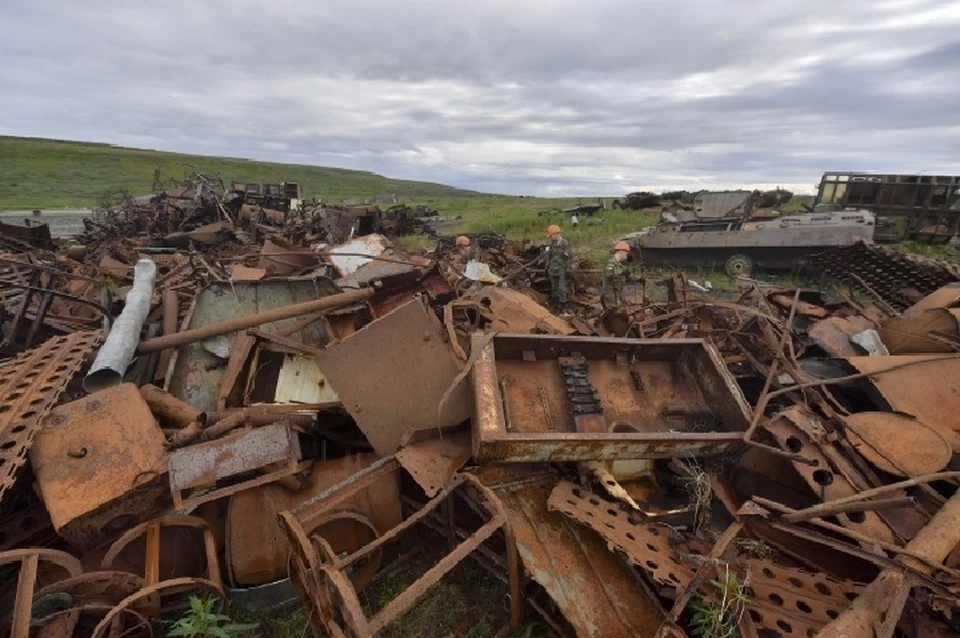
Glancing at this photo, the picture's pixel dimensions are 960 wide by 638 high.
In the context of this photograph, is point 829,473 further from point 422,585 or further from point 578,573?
point 422,585

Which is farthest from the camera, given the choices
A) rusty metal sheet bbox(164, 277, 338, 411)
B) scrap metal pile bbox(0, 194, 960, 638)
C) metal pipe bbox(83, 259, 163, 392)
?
rusty metal sheet bbox(164, 277, 338, 411)

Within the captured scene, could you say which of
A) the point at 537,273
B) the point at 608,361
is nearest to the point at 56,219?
the point at 537,273

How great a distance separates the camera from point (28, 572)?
76.9 inches

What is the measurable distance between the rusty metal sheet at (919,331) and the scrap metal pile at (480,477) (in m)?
0.02

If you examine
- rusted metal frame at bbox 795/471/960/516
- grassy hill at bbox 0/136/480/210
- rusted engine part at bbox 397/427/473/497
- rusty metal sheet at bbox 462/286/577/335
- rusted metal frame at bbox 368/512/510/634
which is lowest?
rusted engine part at bbox 397/427/473/497

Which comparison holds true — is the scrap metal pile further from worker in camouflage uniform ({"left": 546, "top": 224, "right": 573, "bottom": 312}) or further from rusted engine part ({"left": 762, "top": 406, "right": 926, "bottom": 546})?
worker in camouflage uniform ({"left": 546, "top": 224, "right": 573, "bottom": 312})

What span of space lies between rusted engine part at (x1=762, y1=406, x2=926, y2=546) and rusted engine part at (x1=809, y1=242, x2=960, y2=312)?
Answer: 438cm

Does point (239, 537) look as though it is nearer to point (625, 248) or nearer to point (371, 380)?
point (371, 380)

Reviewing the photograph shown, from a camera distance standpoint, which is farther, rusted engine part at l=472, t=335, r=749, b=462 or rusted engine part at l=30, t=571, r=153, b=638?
rusted engine part at l=472, t=335, r=749, b=462

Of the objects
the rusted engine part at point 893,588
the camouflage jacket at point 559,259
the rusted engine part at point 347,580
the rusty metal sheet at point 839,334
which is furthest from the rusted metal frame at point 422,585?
the camouflage jacket at point 559,259

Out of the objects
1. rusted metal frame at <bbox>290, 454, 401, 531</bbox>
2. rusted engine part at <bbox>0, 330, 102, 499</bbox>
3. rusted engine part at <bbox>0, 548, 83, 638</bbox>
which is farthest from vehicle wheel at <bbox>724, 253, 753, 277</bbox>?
rusted engine part at <bbox>0, 548, 83, 638</bbox>

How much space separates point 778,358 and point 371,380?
2.74m

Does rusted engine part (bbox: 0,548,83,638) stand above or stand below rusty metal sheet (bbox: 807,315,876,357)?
below

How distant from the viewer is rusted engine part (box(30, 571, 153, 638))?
205 centimetres
